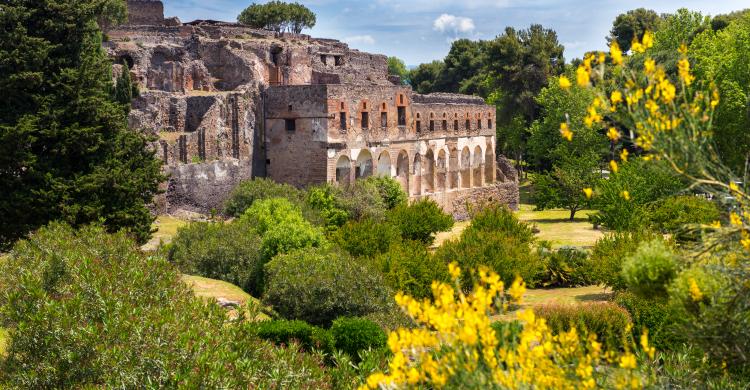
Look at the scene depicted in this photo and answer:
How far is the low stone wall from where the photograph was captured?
3403 centimetres

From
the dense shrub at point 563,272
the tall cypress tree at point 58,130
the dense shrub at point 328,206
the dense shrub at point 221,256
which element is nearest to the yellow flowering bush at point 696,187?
the dense shrub at point 221,256

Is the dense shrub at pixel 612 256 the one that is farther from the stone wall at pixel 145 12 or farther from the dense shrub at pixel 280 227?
the stone wall at pixel 145 12

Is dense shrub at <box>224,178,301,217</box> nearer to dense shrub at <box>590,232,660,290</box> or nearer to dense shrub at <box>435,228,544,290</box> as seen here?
dense shrub at <box>435,228,544,290</box>

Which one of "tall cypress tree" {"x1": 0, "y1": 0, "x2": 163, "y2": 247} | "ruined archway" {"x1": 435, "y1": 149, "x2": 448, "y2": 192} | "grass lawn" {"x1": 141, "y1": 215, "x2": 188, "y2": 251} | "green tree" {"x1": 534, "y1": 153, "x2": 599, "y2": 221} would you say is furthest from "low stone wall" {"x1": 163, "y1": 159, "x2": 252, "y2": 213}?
"green tree" {"x1": 534, "y1": 153, "x2": 599, "y2": 221}

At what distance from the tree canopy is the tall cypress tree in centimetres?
4919

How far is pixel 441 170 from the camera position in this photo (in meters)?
46.9

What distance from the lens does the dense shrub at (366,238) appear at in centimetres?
2639

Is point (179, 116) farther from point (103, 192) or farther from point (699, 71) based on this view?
point (699, 71)

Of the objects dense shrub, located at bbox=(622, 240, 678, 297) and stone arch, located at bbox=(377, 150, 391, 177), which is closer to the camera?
dense shrub, located at bbox=(622, 240, 678, 297)

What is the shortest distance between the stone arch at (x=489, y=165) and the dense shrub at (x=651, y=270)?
44.5 meters

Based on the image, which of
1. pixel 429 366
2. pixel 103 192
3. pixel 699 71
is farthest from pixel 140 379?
pixel 699 71

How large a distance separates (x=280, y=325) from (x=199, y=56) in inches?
1198

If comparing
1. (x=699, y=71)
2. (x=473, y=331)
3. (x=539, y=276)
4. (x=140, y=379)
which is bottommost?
(x=539, y=276)

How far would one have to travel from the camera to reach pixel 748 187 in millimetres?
7523
